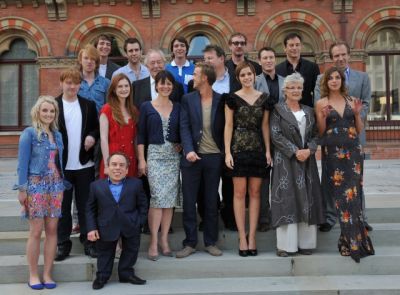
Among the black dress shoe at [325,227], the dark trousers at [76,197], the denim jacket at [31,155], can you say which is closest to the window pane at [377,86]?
the black dress shoe at [325,227]

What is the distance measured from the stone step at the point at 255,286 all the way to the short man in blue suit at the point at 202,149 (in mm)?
397

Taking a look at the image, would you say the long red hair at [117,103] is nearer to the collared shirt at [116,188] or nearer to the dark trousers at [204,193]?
the collared shirt at [116,188]

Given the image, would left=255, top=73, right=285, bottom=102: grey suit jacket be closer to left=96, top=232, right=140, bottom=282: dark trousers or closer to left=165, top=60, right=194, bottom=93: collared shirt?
left=165, top=60, right=194, bottom=93: collared shirt

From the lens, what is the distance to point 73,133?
184 inches

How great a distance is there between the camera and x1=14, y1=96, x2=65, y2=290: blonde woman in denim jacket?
4180mm

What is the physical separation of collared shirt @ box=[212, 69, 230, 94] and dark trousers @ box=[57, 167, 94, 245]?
1652 millimetres

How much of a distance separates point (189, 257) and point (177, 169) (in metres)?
0.92

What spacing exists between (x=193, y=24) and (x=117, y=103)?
11888 mm

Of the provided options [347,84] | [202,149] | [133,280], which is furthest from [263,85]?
[133,280]

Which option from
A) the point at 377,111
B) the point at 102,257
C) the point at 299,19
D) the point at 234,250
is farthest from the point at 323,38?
the point at 102,257

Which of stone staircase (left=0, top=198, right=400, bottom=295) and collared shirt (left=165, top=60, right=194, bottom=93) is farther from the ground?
collared shirt (left=165, top=60, right=194, bottom=93)

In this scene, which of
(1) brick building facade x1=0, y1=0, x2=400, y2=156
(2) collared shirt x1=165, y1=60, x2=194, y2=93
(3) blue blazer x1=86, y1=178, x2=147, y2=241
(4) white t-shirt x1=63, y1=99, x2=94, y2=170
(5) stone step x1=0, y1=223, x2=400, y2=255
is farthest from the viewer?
(1) brick building facade x1=0, y1=0, x2=400, y2=156

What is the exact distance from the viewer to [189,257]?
4758mm

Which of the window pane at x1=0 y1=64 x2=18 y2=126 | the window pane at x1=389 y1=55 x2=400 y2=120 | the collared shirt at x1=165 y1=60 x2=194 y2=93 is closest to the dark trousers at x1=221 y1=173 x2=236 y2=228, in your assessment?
the collared shirt at x1=165 y1=60 x2=194 y2=93
